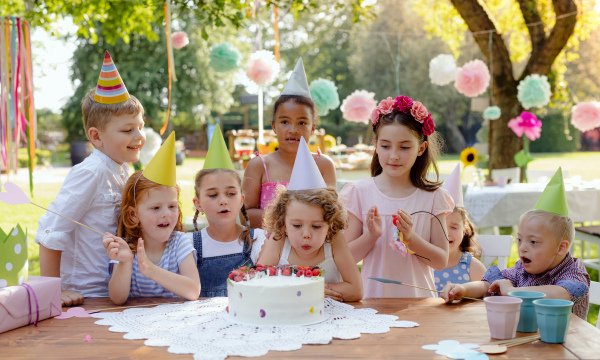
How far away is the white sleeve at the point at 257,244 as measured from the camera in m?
2.46

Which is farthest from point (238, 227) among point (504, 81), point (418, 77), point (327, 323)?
point (418, 77)

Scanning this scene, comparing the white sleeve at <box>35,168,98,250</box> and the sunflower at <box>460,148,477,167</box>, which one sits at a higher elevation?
the sunflower at <box>460,148,477,167</box>

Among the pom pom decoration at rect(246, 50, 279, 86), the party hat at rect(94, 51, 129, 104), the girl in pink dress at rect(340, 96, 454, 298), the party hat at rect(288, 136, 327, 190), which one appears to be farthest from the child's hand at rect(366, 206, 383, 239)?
the pom pom decoration at rect(246, 50, 279, 86)

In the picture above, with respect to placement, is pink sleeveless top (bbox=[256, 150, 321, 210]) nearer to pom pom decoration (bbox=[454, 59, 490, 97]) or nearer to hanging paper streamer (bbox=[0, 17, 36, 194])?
hanging paper streamer (bbox=[0, 17, 36, 194])

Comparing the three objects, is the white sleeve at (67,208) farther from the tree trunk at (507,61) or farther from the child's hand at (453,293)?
the tree trunk at (507,61)

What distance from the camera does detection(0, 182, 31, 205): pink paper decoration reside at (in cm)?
175

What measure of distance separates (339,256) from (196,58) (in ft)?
75.0

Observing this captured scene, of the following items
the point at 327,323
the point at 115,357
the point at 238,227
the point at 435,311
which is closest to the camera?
the point at 115,357

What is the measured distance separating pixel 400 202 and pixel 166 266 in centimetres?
104

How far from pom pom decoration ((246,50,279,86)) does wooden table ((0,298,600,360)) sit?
3.50m

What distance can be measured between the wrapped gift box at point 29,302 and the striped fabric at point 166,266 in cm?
39

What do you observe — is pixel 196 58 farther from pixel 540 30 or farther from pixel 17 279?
pixel 17 279

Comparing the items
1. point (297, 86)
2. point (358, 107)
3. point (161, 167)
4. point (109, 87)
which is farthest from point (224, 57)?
point (161, 167)

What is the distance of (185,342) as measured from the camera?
157cm
